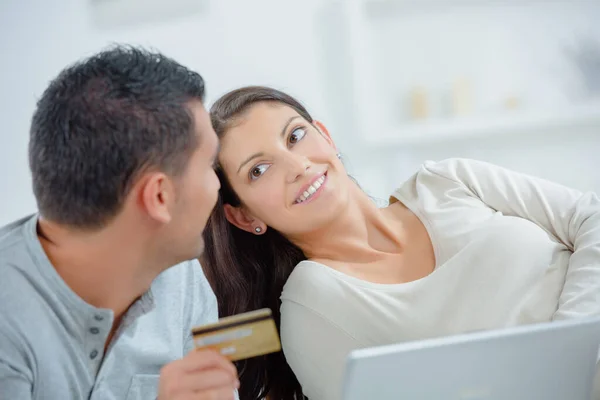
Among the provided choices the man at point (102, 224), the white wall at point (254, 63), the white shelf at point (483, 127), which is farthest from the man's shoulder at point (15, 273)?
the white shelf at point (483, 127)

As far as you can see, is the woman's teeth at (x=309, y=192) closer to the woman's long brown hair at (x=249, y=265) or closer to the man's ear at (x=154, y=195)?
the woman's long brown hair at (x=249, y=265)

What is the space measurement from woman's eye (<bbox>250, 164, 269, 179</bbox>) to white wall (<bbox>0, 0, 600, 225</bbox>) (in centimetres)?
136

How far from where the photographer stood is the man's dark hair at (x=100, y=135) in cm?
125

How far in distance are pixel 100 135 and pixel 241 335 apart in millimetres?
387

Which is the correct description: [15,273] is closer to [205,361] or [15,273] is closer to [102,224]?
[102,224]

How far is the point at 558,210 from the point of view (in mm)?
1786

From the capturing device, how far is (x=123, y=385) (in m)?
1.43

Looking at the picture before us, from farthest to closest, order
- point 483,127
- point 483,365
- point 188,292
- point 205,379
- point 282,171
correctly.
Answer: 1. point 483,127
2. point 282,171
3. point 188,292
4. point 205,379
5. point 483,365

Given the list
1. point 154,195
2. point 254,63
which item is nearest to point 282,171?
point 154,195

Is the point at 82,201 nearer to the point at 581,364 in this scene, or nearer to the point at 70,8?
the point at 581,364

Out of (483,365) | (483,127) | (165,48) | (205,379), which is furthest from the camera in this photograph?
(483,127)

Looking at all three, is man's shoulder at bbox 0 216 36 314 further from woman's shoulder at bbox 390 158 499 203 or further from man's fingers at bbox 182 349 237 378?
woman's shoulder at bbox 390 158 499 203

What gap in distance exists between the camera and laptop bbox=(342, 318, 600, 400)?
1.07m

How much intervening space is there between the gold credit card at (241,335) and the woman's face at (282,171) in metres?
0.60
